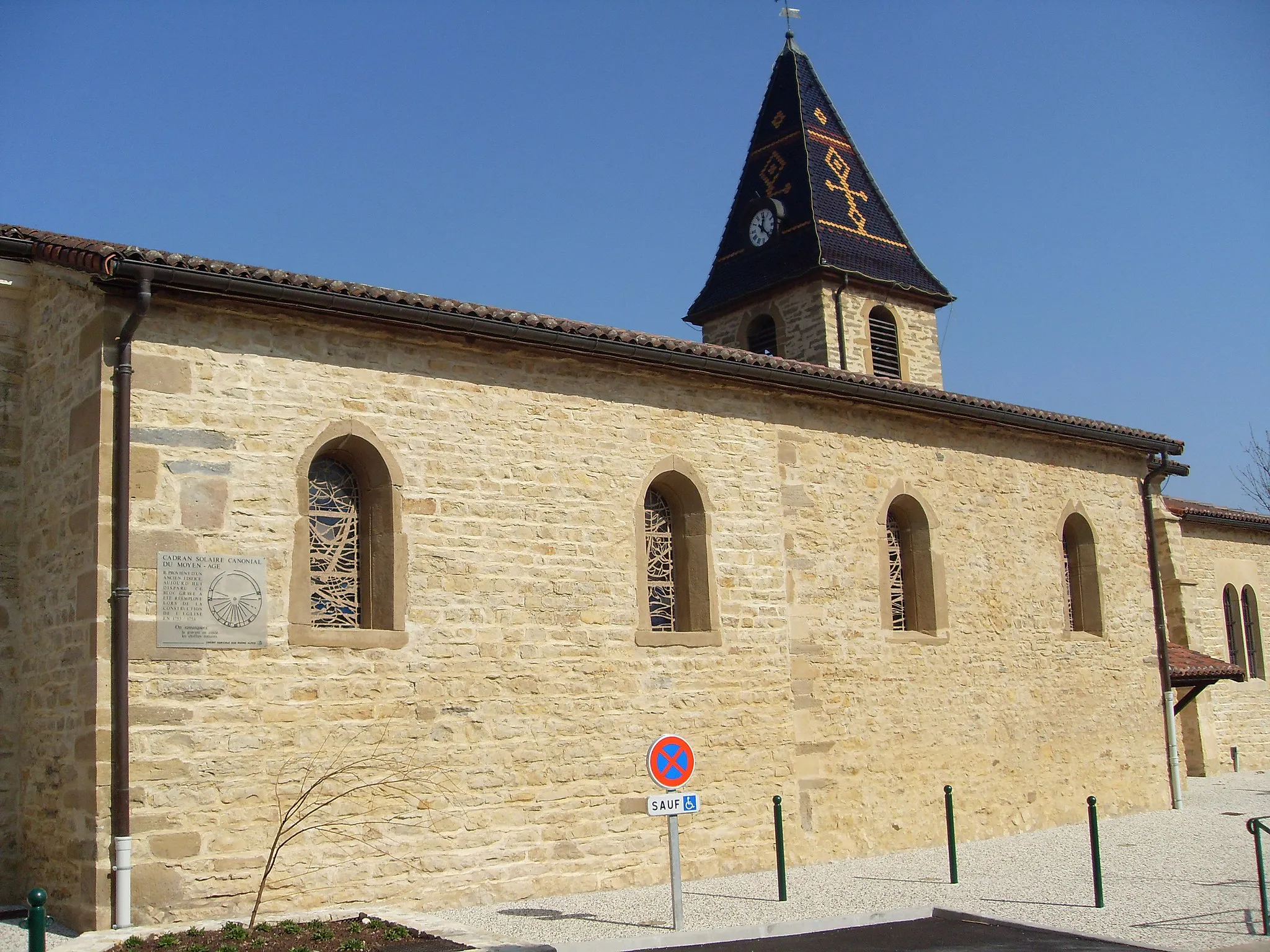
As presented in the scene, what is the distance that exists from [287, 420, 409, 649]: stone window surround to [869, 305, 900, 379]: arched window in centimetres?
1240

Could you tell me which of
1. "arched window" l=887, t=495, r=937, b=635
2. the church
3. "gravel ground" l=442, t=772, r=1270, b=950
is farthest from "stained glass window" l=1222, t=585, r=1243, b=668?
"arched window" l=887, t=495, r=937, b=635

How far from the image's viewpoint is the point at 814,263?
65.6 feet

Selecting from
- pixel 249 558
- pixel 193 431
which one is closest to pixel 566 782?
pixel 249 558

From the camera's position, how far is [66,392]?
30.1ft

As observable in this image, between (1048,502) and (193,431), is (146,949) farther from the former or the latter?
(1048,502)

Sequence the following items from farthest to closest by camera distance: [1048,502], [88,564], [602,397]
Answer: [1048,502] → [602,397] → [88,564]

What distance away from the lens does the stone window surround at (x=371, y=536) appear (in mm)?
9312

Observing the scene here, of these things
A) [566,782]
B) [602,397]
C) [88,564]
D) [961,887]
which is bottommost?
[961,887]

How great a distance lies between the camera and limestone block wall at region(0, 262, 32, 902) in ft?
30.5

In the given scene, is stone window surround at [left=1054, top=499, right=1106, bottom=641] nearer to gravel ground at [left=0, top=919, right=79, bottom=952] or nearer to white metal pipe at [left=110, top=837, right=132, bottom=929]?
white metal pipe at [left=110, top=837, right=132, bottom=929]

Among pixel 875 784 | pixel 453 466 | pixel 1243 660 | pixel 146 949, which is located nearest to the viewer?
pixel 146 949

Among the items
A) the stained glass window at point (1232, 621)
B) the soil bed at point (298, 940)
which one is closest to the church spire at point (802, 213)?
the stained glass window at point (1232, 621)

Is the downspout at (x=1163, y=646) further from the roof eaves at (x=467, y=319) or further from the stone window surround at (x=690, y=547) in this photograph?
the stone window surround at (x=690, y=547)

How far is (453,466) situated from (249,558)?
6.26 ft
